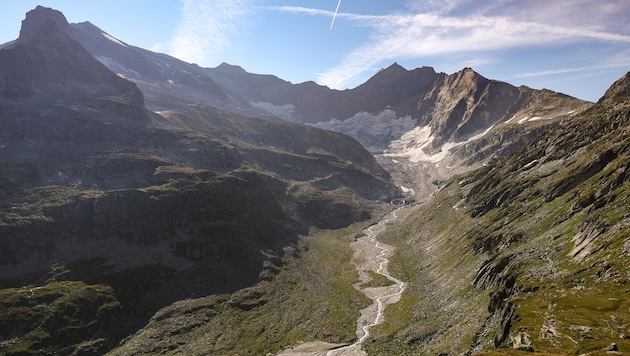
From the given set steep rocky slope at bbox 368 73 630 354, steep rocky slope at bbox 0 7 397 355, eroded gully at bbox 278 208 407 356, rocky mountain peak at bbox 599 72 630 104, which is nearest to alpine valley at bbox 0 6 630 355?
steep rocky slope at bbox 368 73 630 354

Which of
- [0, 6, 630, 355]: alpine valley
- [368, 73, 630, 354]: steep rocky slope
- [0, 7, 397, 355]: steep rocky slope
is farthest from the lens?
[0, 7, 397, 355]: steep rocky slope

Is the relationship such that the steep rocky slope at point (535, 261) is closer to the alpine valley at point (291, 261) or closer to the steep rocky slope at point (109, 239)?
the alpine valley at point (291, 261)

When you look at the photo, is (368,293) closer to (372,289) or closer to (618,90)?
(372,289)

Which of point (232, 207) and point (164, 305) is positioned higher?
point (232, 207)

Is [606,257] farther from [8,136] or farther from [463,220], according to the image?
[8,136]

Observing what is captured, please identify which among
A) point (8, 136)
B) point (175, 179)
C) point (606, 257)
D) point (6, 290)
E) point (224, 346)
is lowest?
point (224, 346)

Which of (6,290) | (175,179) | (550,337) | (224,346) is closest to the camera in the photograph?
(550,337)

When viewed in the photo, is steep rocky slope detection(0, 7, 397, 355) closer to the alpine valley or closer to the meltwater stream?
the alpine valley

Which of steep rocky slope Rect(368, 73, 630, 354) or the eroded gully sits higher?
steep rocky slope Rect(368, 73, 630, 354)

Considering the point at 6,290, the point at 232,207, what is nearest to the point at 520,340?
the point at 6,290
